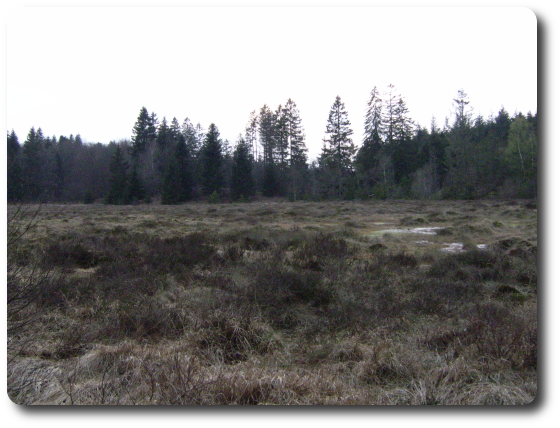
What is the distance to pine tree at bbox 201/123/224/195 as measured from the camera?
41844 mm

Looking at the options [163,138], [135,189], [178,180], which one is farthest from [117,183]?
[163,138]

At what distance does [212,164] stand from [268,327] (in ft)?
132

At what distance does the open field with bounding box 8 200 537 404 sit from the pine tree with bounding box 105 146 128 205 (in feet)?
78.0

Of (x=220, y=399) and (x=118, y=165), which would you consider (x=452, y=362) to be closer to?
(x=220, y=399)

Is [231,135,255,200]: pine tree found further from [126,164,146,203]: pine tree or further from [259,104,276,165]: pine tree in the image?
[126,164,146,203]: pine tree

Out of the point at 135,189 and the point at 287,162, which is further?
the point at 287,162

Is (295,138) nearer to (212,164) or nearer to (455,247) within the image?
(212,164)

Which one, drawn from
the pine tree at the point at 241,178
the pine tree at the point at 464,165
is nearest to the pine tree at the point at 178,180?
the pine tree at the point at 241,178

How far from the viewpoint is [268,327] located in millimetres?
4152

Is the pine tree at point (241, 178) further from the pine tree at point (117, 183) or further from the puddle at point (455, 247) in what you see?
the puddle at point (455, 247)

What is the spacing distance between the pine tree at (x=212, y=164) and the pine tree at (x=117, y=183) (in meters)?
9.70

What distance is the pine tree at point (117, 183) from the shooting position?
96.7 feet

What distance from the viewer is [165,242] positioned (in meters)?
9.27

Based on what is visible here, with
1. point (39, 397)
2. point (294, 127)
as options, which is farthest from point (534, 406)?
point (294, 127)
